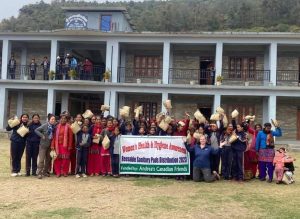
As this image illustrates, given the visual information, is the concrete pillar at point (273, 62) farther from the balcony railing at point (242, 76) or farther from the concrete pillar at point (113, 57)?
the concrete pillar at point (113, 57)

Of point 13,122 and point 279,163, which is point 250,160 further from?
point 13,122

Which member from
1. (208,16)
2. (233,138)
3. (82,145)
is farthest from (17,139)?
(208,16)

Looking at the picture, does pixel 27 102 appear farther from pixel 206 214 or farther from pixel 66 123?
pixel 206 214

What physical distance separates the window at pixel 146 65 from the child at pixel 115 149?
48.9ft

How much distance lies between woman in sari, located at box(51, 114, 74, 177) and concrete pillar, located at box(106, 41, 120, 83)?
528 inches

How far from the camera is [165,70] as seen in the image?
2289 centimetres

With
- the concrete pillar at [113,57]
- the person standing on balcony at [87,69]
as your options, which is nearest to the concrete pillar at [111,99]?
the concrete pillar at [113,57]

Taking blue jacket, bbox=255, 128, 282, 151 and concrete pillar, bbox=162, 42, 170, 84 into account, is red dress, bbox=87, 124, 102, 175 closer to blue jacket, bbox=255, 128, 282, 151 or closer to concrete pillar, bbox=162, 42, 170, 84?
blue jacket, bbox=255, 128, 282, 151

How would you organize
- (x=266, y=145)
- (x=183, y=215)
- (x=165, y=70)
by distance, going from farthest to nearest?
(x=165, y=70) < (x=266, y=145) < (x=183, y=215)

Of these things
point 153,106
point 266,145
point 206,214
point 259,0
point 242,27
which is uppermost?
point 259,0

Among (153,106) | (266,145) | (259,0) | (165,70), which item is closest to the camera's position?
(266,145)

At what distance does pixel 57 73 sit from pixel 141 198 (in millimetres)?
16947

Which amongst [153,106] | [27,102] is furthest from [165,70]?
[27,102]

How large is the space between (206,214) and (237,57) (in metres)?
18.5
